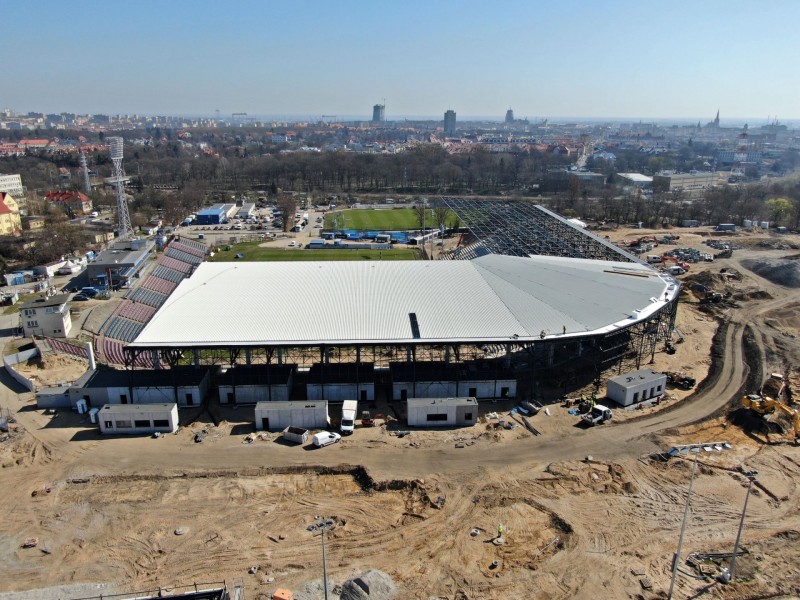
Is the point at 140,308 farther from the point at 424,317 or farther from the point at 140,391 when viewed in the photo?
the point at 424,317

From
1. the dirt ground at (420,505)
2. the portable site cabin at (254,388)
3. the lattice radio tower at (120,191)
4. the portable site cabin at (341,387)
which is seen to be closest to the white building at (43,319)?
the dirt ground at (420,505)

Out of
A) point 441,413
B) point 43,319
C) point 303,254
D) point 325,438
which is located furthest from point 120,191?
point 441,413

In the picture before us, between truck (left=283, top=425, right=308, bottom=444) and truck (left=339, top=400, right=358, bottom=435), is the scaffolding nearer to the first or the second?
truck (left=339, top=400, right=358, bottom=435)

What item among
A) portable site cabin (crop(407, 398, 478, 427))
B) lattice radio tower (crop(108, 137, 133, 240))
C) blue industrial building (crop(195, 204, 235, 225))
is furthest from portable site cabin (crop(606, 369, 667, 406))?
blue industrial building (crop(195, 204, 235, 225))

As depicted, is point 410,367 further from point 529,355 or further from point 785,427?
point 785,427

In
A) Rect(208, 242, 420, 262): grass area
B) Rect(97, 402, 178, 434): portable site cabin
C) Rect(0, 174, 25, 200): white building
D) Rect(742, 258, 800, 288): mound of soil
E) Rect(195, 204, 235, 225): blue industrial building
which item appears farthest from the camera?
Rect(0, 174, 25, 200): white building
